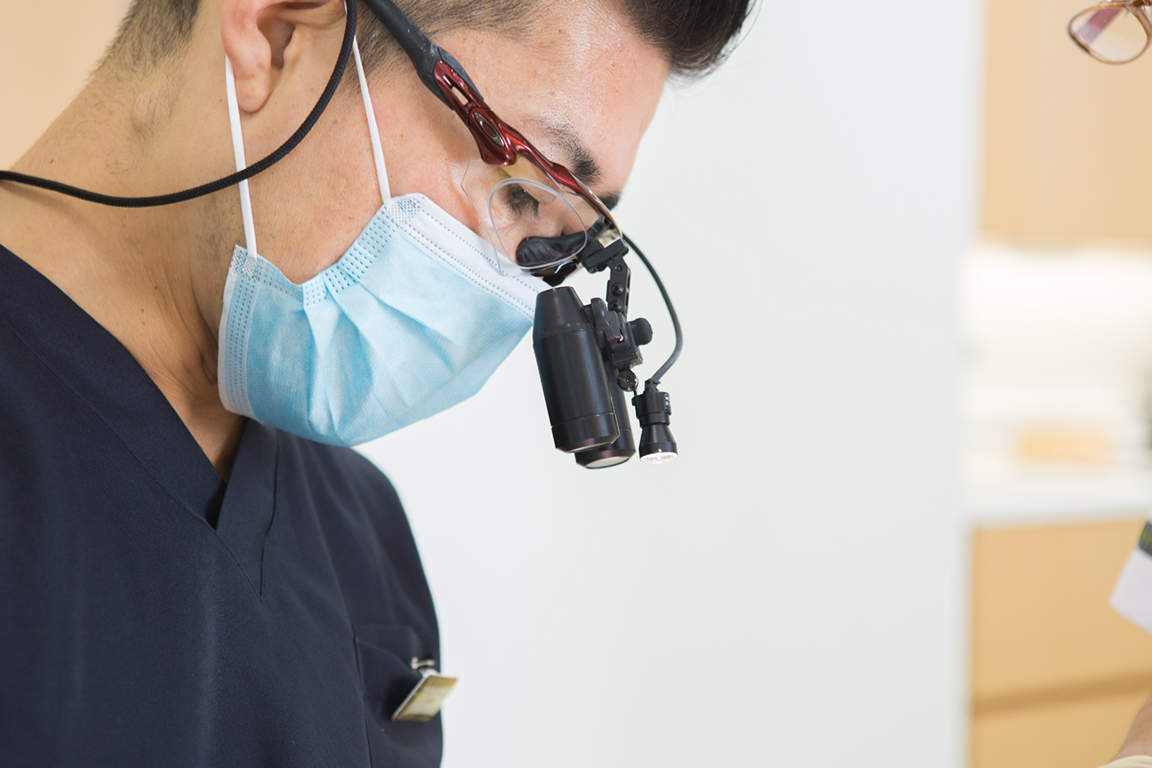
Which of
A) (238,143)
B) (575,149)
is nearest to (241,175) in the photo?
(238,143)

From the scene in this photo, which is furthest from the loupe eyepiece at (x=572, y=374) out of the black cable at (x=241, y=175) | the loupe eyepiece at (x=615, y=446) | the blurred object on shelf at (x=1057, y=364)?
the blurred object on shelf at (x=1057, y=364)

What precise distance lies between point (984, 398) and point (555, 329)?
2.58 meters

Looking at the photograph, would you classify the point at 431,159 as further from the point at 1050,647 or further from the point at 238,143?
the point at 1050,647

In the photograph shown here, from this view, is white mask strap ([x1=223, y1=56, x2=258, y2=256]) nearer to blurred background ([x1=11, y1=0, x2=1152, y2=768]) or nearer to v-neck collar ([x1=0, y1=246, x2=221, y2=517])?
v-neck collar ([x1=0, y1=246, x2=221, y2=517])

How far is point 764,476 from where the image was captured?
5.37 ft

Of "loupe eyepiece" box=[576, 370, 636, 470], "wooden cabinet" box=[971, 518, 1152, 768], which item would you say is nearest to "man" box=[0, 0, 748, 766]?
"loupe eyepiece" box=[576, 370, 636, 470]

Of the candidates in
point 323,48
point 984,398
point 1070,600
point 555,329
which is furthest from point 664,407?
point 984,398

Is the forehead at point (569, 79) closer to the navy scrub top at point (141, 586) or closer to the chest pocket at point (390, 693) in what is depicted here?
the navy scrub top at point (141, 586)

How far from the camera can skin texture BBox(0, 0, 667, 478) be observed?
73 cm

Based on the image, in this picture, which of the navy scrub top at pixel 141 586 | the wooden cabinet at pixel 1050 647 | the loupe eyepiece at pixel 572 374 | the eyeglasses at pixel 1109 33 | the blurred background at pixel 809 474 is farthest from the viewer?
the wooden cabinet at pixel 1050 647

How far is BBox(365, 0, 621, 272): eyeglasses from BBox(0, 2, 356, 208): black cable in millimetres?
44

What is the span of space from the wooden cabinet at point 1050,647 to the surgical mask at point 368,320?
1522 millimetres

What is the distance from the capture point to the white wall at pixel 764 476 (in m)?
1.41

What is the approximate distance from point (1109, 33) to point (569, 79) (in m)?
0.57
